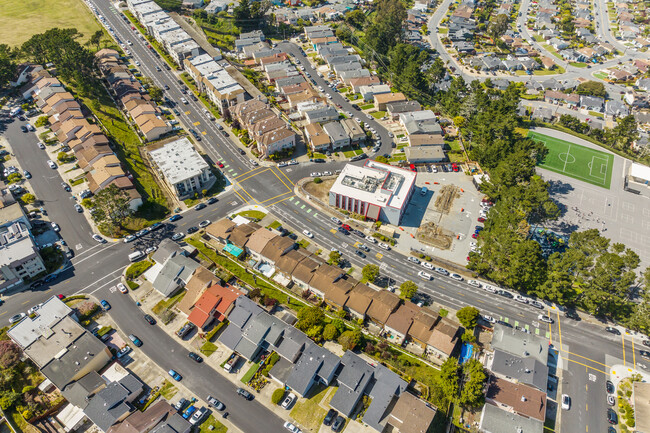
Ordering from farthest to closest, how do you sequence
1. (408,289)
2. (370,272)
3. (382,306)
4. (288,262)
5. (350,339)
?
(288,262), (370,272), (408,289), (382,306), (350,339)

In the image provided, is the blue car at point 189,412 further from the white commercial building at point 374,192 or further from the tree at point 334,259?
the white commercial building at point 374,192

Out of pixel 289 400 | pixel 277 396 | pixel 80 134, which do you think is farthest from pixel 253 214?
pixel 80 134

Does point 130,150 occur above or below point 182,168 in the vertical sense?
above

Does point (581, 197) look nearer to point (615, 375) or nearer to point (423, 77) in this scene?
point (615, 375)

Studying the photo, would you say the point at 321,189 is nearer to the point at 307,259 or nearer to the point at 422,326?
the point at 307,259

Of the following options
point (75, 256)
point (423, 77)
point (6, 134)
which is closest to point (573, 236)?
point (423, 77)

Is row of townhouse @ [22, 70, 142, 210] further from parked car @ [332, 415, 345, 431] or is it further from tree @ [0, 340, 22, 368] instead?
parked car @ [332, 415, 345, 431]

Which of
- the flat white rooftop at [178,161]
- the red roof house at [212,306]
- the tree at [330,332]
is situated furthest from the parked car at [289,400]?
the flat white rooftop at [178,161]
